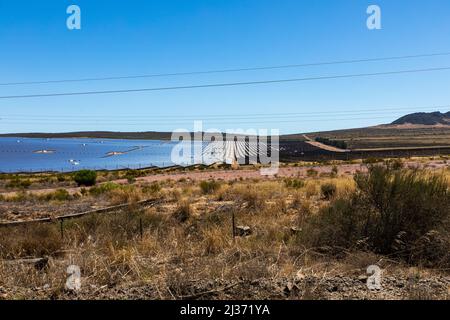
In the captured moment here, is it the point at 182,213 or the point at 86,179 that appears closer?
the point at 182,213

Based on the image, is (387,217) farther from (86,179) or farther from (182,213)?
(86,179)

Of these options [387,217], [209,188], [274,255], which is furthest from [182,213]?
[209,188]

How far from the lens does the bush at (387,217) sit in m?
8.55

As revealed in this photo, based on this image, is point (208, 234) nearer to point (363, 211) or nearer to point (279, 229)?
point (279, 229)

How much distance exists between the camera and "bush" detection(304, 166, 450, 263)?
28.1 feet

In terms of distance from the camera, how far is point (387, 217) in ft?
29.8

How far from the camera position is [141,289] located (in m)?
6.20

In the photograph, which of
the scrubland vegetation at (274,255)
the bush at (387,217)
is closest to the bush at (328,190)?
the scrubland vegetation at (274,255)

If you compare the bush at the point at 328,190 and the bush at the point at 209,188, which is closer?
the bush at the point at 328,190

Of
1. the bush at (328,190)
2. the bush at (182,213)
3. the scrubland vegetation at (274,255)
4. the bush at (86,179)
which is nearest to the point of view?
the scrubland vegetation at (274,255)

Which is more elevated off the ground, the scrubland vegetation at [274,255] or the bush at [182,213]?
the scrubland vegetation at [274,255]

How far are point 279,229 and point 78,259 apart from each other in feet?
18.7

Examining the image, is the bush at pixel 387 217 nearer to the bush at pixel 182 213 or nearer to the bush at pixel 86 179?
the bush at pixel 182 213
